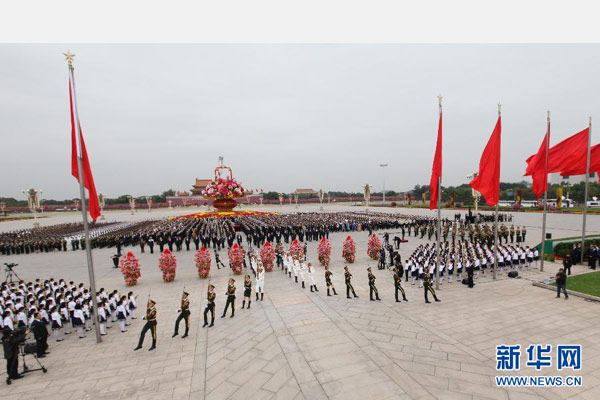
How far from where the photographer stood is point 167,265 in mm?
13594

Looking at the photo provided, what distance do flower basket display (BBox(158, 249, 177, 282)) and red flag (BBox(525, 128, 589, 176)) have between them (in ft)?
59.2

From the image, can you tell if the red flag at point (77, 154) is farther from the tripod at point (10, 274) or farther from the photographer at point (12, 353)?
the tripod at point (10, 274)

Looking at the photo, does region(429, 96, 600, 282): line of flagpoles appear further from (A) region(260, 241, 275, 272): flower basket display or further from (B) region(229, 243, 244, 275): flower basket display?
(B) region(229, 243, 244, 275): flower basket display

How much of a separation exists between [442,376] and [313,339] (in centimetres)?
292

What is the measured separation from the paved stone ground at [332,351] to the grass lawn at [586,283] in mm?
1008

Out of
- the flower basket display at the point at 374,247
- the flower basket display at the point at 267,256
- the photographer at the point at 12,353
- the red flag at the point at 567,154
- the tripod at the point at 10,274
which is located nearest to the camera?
the photographer at the point at 12,353

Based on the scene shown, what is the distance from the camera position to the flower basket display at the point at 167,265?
1351 centimetres

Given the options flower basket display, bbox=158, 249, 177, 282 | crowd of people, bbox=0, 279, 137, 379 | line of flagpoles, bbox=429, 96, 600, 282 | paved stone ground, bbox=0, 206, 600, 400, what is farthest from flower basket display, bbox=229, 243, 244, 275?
line of flagpoles, bbox=429, 96, 600, 282

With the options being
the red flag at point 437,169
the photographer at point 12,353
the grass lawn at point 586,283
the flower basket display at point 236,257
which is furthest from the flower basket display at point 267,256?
the grass lawn at point 586,283

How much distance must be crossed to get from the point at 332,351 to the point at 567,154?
15381 mm

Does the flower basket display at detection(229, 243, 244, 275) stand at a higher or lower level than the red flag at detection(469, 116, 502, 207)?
lower

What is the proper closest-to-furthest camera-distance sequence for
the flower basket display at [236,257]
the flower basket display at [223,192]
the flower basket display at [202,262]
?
the flower basket display at [202,262] < the flower basket display at [236,257] < the flower basket display at [223,192]

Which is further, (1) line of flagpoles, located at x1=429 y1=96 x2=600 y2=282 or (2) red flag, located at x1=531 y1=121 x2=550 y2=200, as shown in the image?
(2) red flag, located at x1=531 y1=121 x2=550 y2=200

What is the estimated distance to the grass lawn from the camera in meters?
10.6
